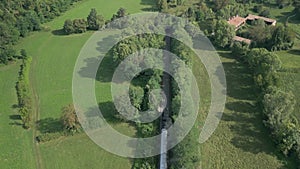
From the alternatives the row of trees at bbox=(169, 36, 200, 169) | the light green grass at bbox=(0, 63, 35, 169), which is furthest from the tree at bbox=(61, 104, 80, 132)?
the row of trees at bbox=(169, 36, 200, 169)

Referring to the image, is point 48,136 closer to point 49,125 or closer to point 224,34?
point 49,125

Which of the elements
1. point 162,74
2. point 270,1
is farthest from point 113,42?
point 270,1

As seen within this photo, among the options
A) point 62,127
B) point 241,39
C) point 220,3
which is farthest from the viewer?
point 220,3

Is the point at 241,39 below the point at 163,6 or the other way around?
below

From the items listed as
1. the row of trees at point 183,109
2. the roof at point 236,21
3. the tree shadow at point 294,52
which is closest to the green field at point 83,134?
the tree shadow at point 294,52

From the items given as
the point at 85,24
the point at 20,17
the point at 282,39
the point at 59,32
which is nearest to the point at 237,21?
the point at 282,39

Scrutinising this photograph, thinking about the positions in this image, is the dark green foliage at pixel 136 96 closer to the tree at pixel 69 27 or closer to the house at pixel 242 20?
the tree at pixel 69 27
